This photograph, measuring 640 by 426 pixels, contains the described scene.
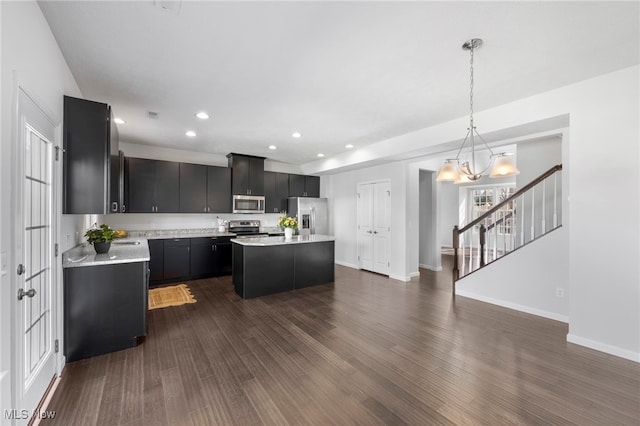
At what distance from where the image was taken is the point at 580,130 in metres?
2.87

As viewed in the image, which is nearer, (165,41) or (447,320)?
(165,41)

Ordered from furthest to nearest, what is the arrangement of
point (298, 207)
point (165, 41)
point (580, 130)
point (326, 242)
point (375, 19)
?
1. point (298, 207)
2. point (326, 242)
3. point (580, 130)
4. point (165, 41)
5. point (375, 19)

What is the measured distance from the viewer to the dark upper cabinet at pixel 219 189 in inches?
235

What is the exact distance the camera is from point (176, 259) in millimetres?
5289

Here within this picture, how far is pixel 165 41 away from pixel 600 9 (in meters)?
3.21

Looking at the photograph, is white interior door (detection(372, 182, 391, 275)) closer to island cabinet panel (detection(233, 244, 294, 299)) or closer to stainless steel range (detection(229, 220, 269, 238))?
island cabinet panel (detection(233, 244, 294, 299))

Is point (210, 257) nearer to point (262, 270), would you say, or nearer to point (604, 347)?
point (262, 270)

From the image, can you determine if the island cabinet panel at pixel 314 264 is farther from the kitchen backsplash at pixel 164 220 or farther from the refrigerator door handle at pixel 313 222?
the kitchen backsplash at pixel 164 220

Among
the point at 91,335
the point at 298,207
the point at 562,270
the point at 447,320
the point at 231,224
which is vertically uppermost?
the point at 298,207

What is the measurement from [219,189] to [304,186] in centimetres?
233

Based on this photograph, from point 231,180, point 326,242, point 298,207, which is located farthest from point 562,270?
point 231,180

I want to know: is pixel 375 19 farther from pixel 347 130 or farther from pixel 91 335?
pixel 91 335

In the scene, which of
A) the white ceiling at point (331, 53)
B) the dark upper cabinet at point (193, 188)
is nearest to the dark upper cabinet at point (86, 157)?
the white ceiling at point (331, 53)

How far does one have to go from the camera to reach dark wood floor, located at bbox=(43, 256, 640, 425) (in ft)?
6.07
